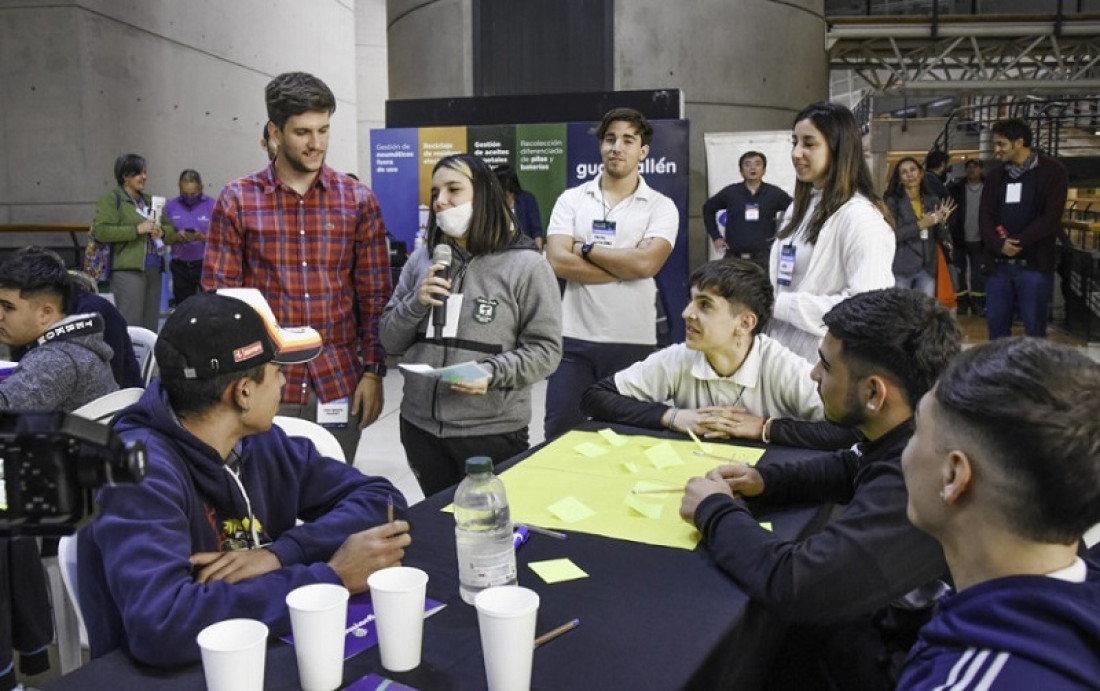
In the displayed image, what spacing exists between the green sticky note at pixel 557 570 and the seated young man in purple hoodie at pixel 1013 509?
0.62m

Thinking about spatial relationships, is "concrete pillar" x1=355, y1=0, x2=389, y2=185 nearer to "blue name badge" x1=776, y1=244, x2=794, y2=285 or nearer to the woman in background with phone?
the woman in background with phone

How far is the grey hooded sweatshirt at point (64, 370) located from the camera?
7.91 ft

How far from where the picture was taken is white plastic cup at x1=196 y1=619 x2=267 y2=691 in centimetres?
103

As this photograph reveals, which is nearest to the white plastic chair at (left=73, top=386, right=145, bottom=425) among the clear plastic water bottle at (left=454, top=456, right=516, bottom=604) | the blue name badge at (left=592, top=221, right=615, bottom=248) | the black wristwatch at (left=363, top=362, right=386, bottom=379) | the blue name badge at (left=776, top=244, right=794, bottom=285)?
the black wristwatch at (left=363, top=362, right=386, bottom=379)

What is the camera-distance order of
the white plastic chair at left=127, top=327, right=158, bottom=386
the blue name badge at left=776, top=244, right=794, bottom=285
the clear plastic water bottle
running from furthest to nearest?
the white plastic chair at left=127, top=327, right=158, bottom=386 → the blue name badge at left=776, top=244, right=794, bottom=285 → the clear plastic water bottle

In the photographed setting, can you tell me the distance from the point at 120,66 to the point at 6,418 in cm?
875

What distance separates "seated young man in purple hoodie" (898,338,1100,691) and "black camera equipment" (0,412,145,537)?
84 centimetres

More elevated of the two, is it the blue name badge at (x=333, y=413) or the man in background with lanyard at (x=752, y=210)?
the man in background with lanyard at (x=752, y=210)

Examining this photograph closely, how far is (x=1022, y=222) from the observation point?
5.50m

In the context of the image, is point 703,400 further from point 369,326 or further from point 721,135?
point 721,135

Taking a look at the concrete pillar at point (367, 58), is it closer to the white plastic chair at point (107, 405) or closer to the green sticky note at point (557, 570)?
the white plastic chair at point (107, 405)

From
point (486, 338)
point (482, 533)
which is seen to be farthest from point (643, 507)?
point (486, 338)

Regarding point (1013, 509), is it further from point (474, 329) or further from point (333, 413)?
point (333, 413)

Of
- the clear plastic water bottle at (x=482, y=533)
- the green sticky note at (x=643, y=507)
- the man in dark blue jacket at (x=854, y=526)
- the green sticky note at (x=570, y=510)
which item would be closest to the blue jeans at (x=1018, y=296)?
the man in dark blue jacket at (x=854, y=526)
